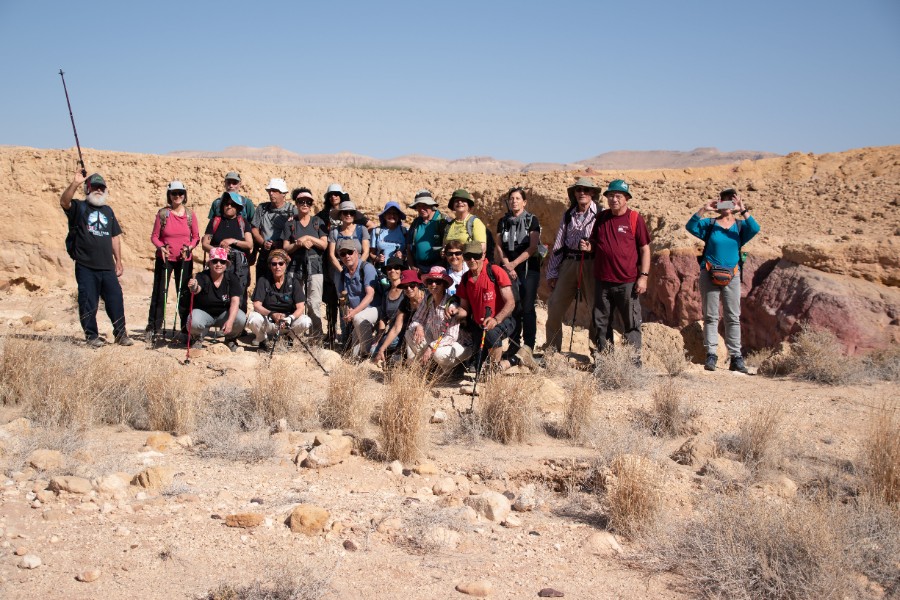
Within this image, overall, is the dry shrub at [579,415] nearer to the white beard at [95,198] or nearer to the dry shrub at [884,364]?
the dry shrub at [884,364]

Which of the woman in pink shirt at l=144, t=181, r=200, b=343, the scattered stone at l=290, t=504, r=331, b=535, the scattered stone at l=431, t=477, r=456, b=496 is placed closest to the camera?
the scattered stone at l=290, t=504, r=331, b=535

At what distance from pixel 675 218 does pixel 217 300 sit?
7.42 m

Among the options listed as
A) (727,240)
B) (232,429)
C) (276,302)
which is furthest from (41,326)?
(727,240)

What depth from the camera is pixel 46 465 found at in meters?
4.55

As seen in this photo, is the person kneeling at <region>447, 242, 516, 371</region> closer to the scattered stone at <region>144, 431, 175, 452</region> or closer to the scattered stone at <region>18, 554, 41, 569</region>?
the scattered stone at <region>144, 431, 175, 452</region>

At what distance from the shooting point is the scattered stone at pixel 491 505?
14.1ft

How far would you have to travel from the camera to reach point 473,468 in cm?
504

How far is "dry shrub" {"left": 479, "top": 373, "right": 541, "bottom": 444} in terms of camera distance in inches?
220

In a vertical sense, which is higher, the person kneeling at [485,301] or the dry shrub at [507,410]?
the person kneeling at [485,301]

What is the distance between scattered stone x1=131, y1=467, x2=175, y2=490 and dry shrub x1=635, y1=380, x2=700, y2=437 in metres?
3.60

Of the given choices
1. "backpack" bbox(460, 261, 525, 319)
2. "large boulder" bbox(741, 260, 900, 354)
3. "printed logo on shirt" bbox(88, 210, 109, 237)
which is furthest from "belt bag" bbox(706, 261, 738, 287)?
"printed logo on shirt" bbox(88, 210, 109, 237)

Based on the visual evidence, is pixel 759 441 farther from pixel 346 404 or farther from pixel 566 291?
pixel 346 404

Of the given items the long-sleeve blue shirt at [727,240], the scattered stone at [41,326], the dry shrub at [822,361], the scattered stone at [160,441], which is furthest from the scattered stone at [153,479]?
the dry shrub at [822,361]

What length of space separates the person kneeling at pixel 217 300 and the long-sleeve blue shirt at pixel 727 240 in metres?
4.72
